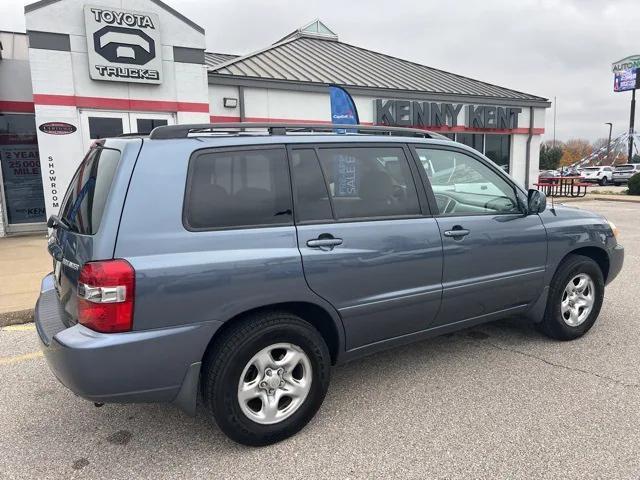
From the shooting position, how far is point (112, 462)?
8.84ft

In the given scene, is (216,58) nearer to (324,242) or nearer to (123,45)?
(123,45)

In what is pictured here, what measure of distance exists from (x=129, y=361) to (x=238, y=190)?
41.0 inches

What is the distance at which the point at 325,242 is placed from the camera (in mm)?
2873

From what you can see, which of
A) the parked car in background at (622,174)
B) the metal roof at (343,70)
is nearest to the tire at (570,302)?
the metal roof at (343,70)

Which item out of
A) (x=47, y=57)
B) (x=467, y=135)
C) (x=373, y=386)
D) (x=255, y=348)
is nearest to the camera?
(x=255, y=348)

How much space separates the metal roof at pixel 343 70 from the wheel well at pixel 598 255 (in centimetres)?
960

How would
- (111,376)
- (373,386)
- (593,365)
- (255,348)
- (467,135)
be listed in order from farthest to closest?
1. (467,135)
2. (593,365)
3. (373,386)
4. (255,348)
5. (111,376)

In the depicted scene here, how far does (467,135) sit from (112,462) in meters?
15.9

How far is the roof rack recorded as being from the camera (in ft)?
8.87

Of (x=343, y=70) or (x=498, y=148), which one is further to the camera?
(x=498, y=148)

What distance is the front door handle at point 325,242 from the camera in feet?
9.32

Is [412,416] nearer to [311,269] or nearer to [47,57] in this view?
[311,269]

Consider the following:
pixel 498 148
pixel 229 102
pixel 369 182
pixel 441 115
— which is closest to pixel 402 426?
pixel 369 182

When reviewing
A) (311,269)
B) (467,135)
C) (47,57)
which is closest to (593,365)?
(311,269)
